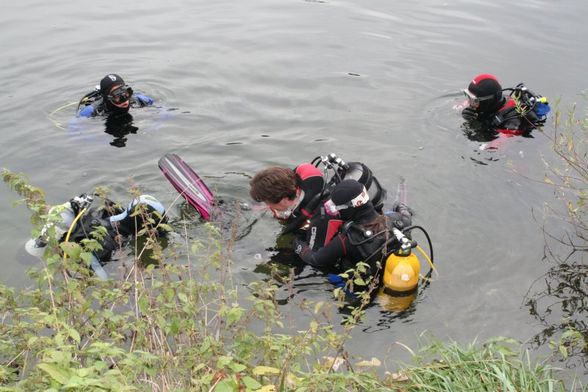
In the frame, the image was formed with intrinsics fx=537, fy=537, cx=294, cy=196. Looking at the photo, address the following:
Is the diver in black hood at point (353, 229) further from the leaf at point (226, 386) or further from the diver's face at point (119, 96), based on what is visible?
the diver's face at point (119, 96)

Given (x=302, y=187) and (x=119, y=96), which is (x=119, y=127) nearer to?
Result: (x=119, y=96)

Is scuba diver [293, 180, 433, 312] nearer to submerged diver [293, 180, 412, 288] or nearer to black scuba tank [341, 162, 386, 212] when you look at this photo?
submerged diver [293, 180, 412, 288]

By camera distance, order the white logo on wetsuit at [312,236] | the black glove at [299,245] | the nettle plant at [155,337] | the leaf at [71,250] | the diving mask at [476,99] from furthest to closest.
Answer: the diving mask at [476,99], the black glove at [299,245], the white logo on wetsuit at [312,236], the leaf at [71,250], the nettle plant at [155,337]

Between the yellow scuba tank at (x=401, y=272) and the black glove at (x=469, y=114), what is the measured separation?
14.7 feet

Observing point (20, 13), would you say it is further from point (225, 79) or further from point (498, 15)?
point (498, 15)

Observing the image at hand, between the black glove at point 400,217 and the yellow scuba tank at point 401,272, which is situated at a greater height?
the black glove at point 400,217

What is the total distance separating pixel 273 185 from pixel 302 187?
332 millimetres

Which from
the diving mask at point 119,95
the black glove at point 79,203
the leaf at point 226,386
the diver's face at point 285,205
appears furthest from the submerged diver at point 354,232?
the diving mask at point 119,95

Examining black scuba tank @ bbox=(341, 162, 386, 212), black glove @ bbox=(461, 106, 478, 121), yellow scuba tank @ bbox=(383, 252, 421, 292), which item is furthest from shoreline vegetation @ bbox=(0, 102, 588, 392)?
black glove @ bbox=(461, 106, 478, 121)

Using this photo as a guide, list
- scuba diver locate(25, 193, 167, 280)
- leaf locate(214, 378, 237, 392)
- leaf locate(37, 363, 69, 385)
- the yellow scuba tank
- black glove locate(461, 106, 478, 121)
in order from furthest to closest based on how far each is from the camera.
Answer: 1. black glove locate(461, 106, 478, 121)
2. scuba diver locate(25, 193, 167, 280)
3. the yellow scuba tank
4. leaf locate(214, 378, 237, 392)
5. leaf locate(37, 363, 69, 385)

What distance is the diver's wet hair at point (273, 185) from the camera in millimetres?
5371

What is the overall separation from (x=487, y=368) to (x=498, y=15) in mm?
11725

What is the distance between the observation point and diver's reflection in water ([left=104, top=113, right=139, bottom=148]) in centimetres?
816

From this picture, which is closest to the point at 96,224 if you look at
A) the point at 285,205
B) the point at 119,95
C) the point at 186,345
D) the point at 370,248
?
the point at 285,205
